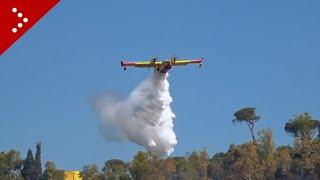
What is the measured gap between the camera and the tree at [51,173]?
149 metres

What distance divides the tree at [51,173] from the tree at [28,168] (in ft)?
23.9

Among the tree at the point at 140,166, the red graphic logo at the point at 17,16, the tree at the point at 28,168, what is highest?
the tree at the point at 28,168

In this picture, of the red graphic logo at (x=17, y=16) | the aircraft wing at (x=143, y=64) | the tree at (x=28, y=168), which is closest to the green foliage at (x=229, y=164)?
the tree at (x=28, y=168)

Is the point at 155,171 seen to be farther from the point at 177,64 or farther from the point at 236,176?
the point at 177,64

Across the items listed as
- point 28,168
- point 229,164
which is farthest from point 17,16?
point 28,168

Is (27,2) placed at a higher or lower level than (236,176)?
lower

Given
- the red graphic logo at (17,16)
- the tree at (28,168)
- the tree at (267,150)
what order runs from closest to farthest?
the red graphic logo at (17,16)
the tree at (267,150)
the tree at (28,168)

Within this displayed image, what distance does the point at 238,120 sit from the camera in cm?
18550

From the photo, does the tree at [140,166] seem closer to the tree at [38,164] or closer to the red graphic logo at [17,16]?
the tree at [38,164]

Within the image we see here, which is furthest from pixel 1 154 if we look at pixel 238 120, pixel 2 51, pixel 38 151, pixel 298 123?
pixel 2 51

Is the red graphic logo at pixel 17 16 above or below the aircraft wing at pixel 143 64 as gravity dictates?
below

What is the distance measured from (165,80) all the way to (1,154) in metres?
91.9

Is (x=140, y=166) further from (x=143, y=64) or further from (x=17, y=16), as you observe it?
(x=17, y=16)

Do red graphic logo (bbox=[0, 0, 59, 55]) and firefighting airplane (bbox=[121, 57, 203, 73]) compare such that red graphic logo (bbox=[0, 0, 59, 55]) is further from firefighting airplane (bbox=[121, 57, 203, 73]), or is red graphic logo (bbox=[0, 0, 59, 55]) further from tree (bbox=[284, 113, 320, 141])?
tree (bbox=[284, 113, 320, 141])
